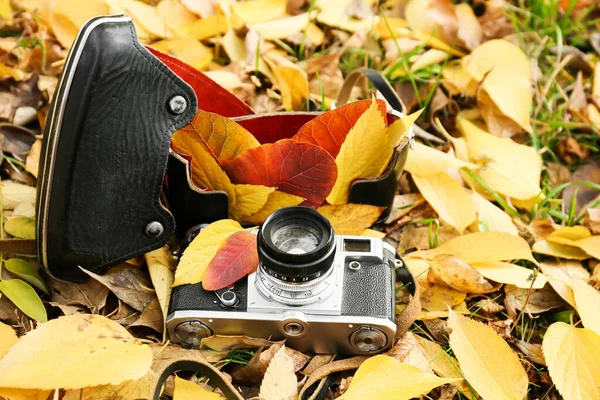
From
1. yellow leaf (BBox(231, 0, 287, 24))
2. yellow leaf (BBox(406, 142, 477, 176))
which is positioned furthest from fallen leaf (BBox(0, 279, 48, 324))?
yellow leaf (BBox(231, 0, 287, 24))

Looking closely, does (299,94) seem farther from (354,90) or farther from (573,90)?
(573,90)

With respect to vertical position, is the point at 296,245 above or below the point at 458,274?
above

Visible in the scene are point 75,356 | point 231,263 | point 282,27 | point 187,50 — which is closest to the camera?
point 75,356

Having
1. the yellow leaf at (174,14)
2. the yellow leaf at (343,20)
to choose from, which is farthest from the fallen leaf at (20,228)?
the yellow leaf at (343,20)

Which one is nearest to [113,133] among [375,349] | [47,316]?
[47,316]

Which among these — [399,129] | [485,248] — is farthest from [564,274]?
[399,129]

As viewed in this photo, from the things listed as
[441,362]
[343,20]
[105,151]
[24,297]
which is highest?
[105,151]

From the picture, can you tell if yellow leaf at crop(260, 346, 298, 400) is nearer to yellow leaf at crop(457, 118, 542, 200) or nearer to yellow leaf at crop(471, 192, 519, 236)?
yellow leaf at crop(471, 192, 519, 236)

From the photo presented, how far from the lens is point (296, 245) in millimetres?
1043

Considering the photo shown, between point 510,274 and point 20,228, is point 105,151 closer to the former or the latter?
point 20,228

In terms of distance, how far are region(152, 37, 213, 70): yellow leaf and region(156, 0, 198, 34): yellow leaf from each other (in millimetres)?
63

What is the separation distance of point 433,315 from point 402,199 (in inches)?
11.2

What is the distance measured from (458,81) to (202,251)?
30.7 inches

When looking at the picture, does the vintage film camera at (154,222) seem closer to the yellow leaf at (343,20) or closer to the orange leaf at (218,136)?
the orange leaf at (218,136)
